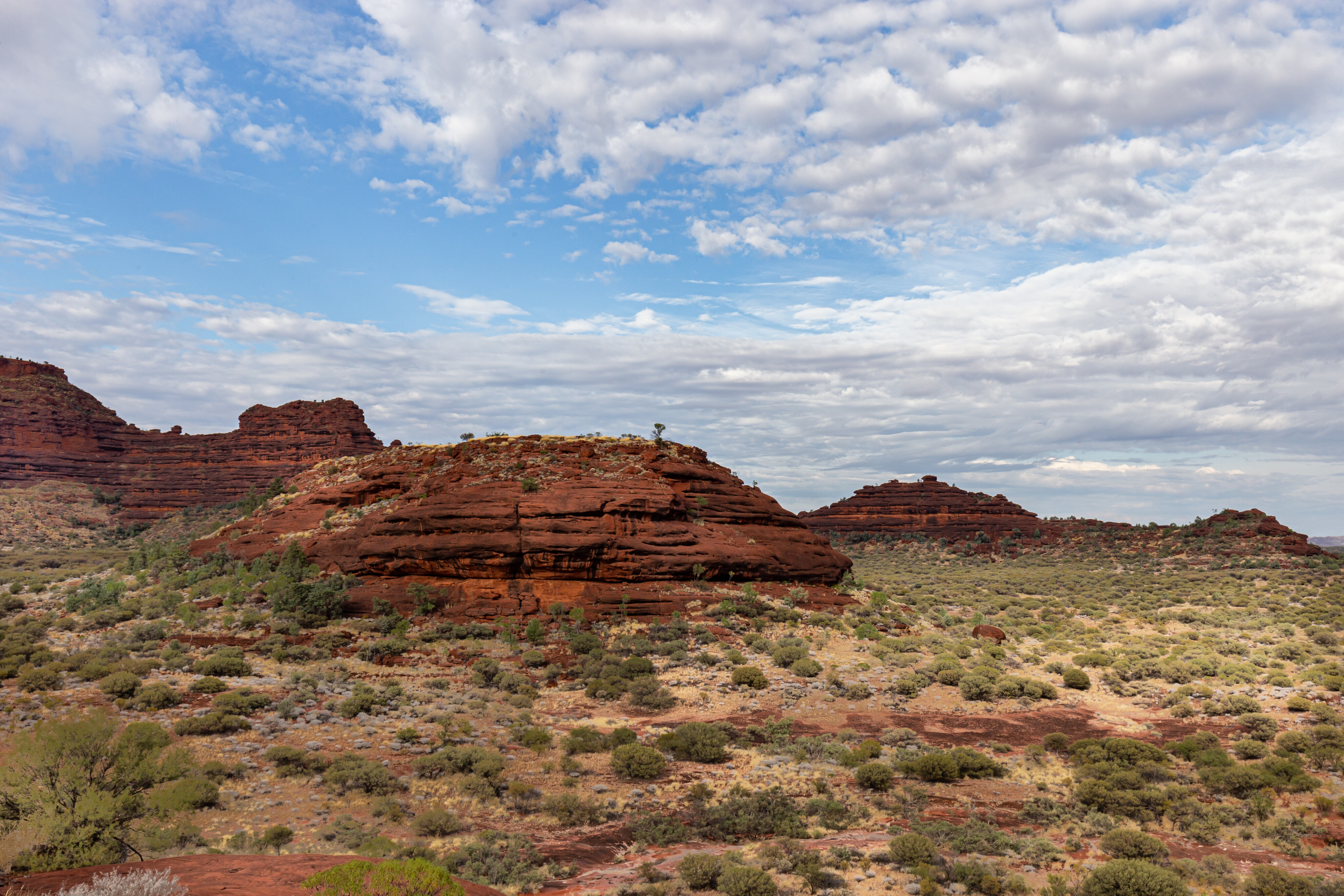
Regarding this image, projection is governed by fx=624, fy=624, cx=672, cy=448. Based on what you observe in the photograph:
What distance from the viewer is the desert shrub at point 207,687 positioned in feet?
61.6

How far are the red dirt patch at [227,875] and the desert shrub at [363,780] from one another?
19.0 ft

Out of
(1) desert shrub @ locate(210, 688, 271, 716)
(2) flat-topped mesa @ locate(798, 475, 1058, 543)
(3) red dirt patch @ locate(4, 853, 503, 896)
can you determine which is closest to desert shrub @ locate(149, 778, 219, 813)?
(3) red dirt patch @ locate(4, 853, 503, 896)

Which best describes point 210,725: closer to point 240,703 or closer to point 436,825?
point 240,703

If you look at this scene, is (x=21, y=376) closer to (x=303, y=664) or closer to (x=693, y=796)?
(x=303, y=664)

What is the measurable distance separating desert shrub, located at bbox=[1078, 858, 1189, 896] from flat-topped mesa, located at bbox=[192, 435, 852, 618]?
64.3 ft

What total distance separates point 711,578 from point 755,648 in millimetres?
5309

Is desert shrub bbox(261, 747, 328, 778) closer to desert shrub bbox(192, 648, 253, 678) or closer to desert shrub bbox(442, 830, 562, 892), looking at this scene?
desert shrub bbox(442, 830, 562, 892)

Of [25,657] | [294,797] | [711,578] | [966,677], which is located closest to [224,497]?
[25,657]

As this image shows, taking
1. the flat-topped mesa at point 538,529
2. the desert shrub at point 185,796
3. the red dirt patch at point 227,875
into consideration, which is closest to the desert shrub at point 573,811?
the red dirt patch at point 227,875

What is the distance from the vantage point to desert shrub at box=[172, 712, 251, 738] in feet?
52.5

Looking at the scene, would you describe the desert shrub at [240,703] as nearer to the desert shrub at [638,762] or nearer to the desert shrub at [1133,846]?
the desert shrub at [638,762]

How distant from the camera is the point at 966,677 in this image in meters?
23.7

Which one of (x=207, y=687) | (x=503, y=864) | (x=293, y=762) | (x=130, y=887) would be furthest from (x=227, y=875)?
(x=207, y=687)

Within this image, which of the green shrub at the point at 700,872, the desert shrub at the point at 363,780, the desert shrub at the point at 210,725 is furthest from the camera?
the desert shrub at the point at 210,725
